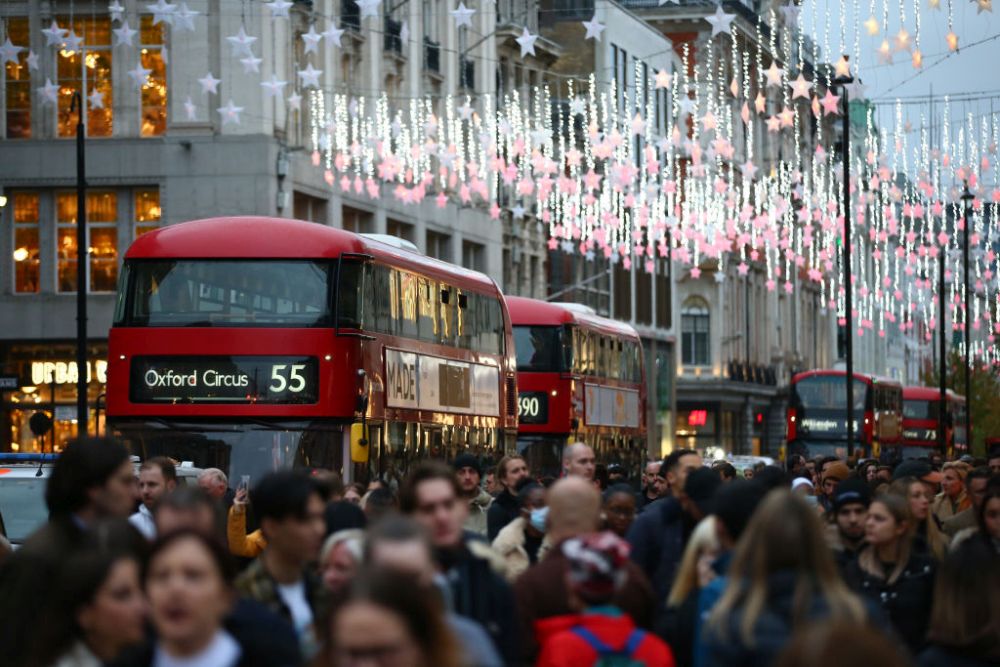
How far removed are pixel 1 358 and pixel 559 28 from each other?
34139 mm

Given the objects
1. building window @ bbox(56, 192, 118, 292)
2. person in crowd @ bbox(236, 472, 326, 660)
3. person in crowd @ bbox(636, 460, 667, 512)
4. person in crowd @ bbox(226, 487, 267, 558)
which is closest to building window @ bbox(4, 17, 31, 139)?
building window @ bbox(56, 192, 118, 292)

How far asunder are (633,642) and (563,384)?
1105 inches

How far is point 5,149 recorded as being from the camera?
44812 millimetres

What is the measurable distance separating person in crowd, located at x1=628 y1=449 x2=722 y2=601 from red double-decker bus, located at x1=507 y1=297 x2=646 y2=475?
23016mm

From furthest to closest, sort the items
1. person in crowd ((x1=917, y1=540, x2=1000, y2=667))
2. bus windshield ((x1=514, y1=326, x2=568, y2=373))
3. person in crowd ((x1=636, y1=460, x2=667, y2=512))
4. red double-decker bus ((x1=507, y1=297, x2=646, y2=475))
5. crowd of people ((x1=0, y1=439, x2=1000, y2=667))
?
1. bus windshield ((x1=514, y1=326, x2=568, y2=373))
2. red double-decker bus ((x1=507, y1=297, x2=646, y2=475))
3. person in crowd ((x1=636, y1=460, x2=667, y2=512))
4. person in crowd ((x1=917, y1=540, x2=1000, y2=667))
5. crowd of people ((x1=0, y1=439, x2=1000, y2=667))

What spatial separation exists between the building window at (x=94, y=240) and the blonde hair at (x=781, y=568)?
3921cm

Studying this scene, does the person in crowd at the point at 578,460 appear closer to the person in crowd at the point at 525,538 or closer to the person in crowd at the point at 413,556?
the person in crowd at the point at 525,538

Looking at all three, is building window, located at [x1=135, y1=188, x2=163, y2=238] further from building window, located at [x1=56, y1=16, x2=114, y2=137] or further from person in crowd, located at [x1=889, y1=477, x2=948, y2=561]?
person in crowd, located at [x1=889, y1=477, x2=948, y2=561]

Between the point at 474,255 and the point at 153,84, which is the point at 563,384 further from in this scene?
the point at 474,255

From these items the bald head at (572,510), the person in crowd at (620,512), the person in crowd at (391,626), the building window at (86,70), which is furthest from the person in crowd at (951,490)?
the building window at (86,70)

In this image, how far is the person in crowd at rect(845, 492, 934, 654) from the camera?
980 centimetres

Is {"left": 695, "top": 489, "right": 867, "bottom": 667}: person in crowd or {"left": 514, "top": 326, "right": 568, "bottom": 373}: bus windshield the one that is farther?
Result: {"left": 514, "top": 326, "right": 568, "bottom": 373}: bus windshield

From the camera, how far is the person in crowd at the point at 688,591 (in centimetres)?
795

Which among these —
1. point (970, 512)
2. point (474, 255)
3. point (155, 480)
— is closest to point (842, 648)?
point (155, 480)
